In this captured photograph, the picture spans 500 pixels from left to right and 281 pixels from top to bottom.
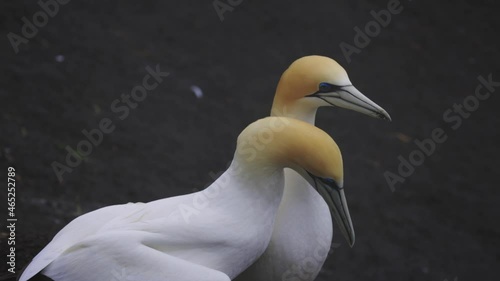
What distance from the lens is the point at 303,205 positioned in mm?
3277

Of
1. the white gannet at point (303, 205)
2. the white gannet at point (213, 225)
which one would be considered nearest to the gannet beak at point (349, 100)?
the white gannet at point (303, 205)

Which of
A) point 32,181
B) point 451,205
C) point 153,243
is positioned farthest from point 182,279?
point 451,205

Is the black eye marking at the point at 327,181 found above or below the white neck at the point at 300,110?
above

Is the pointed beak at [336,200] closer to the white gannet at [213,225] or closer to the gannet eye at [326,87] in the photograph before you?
the white gannet at [213,225]

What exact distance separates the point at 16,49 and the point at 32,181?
1.45m

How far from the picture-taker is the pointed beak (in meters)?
2.95

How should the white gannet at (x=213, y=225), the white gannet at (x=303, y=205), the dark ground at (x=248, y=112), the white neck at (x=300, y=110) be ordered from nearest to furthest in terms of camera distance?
the white gannet at (x=213, y=225) < the white gannet at (x=303, y=205) < the white neck at (x=300, y=110) < the dark ground at (x=248, y=112)

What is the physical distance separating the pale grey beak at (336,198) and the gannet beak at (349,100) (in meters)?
0.45

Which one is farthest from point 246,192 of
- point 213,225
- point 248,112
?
point 248,112

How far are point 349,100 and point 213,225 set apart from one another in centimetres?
78

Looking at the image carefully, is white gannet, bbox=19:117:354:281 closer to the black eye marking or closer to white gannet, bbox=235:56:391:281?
the black eye marking

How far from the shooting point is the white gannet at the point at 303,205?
127 inches

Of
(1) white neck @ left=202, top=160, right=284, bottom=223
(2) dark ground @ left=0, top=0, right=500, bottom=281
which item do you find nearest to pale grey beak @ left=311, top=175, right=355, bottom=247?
(1) white neck @ left=202, top=160, right=284, bottom=223

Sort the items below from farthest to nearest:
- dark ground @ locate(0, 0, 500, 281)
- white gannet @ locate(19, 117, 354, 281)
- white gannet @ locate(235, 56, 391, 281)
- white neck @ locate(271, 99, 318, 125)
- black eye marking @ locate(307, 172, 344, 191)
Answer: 1. dark ground @ locate(0, 0, 500, 281)
2. white neck @ locate(271, 99, 318, 125)
3. white gannet @ locate(235, 56, 391, 281)
4. black eye marking @ locate(307, 172, 344, 191)
5. white gannet @ locate(19, 117, 354, 281)
